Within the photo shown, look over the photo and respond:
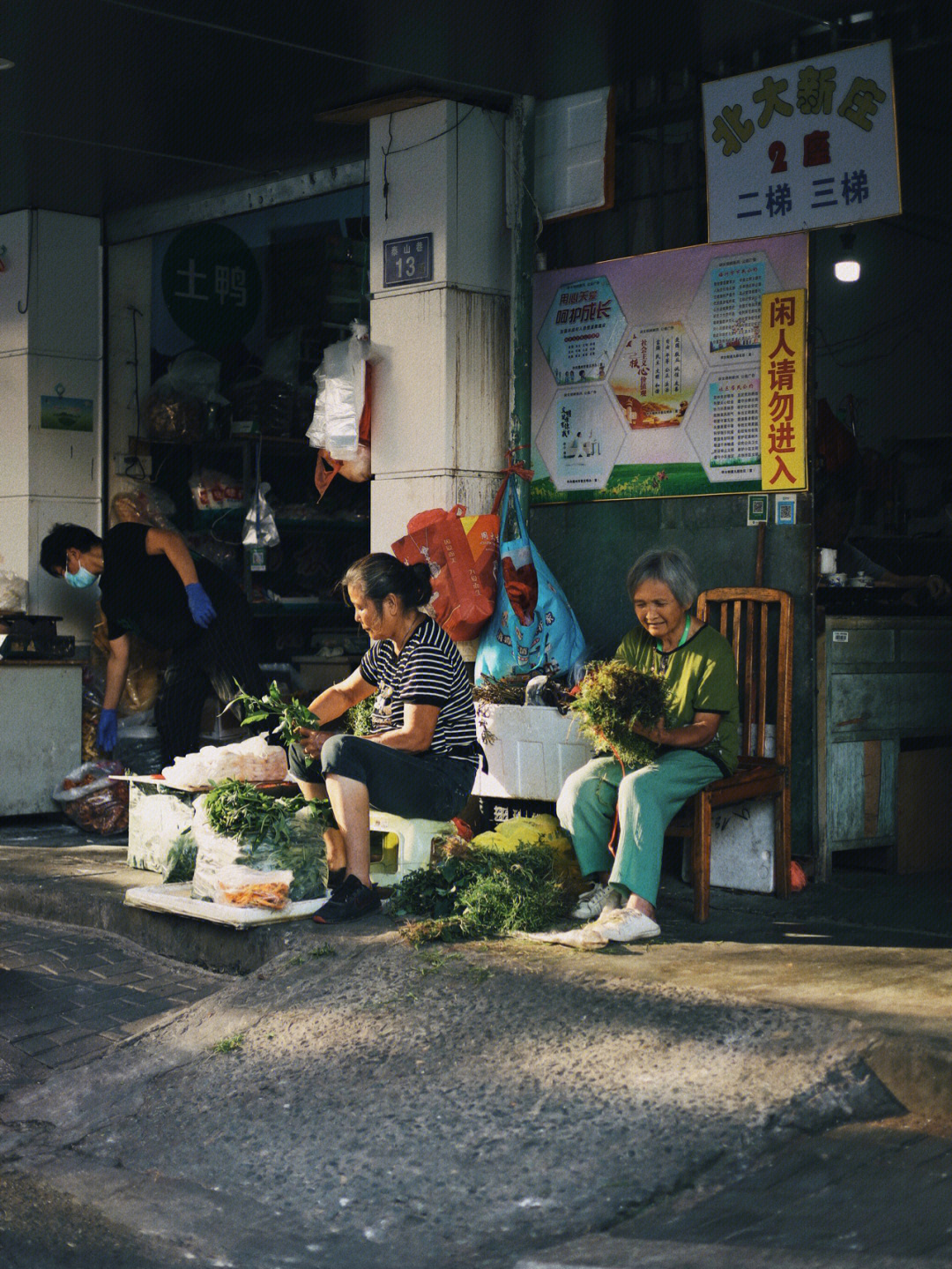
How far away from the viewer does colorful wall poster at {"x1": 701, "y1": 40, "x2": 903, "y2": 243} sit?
6.36m

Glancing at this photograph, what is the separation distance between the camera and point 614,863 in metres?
5.91

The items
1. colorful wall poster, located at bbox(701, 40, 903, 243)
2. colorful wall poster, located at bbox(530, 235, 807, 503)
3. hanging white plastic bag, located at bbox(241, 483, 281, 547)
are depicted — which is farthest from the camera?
hanging white plastic bag, located at bbox(241, 483, 281, 547)

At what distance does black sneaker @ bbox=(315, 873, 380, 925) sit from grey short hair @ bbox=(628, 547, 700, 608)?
166 centimetres

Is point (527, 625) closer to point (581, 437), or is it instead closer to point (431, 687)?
point (581, 437)

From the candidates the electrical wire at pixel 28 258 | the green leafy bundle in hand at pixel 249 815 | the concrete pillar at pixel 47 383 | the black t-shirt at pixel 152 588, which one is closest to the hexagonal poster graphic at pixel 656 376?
the green leafy bundle in hand at pixel 249 815

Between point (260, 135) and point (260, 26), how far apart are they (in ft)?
6.32

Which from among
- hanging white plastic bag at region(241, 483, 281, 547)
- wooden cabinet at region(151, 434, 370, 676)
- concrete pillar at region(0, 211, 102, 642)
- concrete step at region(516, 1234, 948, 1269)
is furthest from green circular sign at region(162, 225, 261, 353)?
concrete step at region(516, 1234, 948, 1269)

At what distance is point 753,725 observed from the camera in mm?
6785

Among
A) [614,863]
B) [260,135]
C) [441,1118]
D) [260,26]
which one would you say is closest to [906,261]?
[260,135]

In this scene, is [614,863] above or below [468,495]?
below

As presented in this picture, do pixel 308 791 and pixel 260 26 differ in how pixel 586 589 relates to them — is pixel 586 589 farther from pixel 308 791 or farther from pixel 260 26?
pixel 260 26

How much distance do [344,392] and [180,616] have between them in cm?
181

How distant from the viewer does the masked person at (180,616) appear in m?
8.77

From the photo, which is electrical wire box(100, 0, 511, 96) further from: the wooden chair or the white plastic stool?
the white plastic stool
